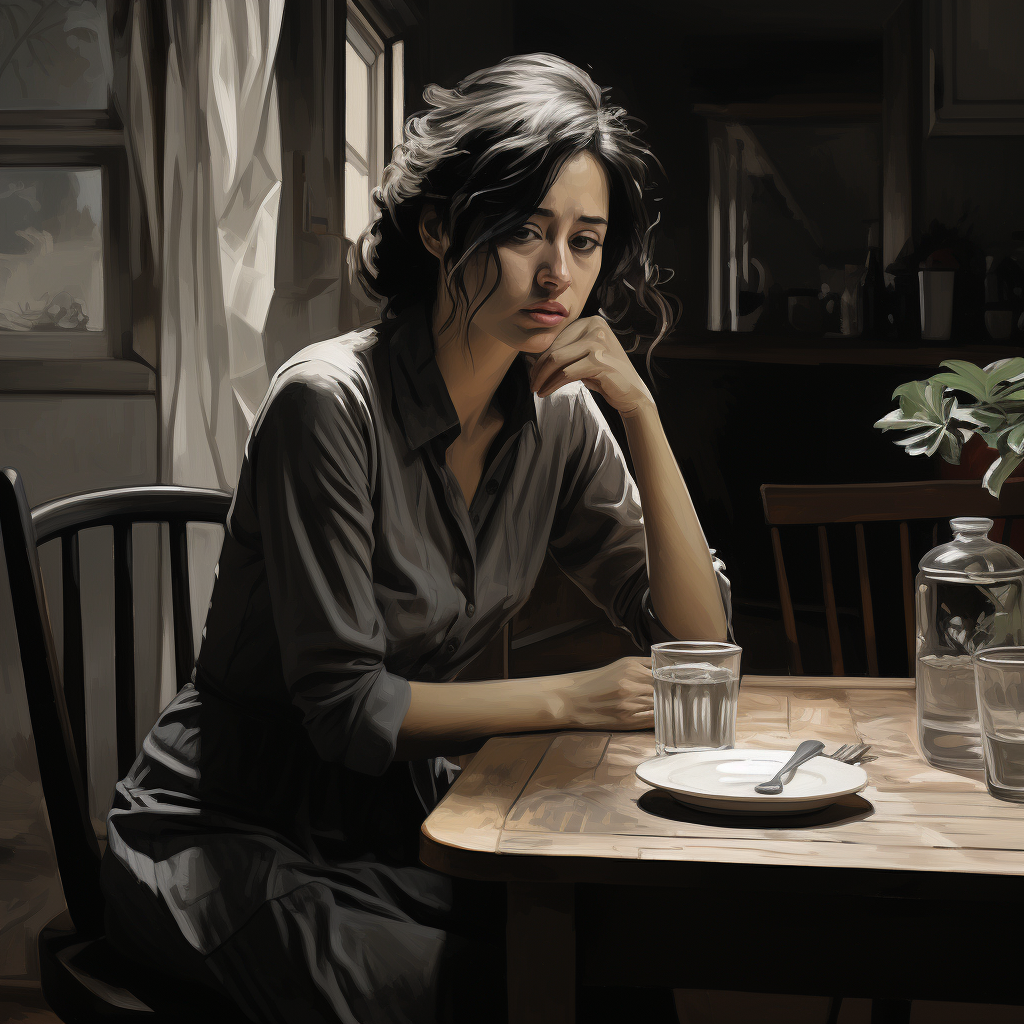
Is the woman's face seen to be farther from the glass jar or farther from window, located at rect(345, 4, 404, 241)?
window, located at rect(345, 4, 404, 241)

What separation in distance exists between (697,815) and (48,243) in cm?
193

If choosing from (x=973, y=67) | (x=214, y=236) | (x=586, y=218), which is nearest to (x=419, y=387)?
(x=586, y=218)

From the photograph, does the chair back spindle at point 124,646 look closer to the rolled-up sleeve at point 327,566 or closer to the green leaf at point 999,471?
the rolled-up sleeve at point 327,566

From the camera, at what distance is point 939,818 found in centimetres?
78

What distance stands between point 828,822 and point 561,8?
6.15 feet

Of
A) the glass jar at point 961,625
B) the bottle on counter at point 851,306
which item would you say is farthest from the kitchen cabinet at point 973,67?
the glass jar at point 961,625

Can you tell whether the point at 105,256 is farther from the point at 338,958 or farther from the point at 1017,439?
the point at 1017,439

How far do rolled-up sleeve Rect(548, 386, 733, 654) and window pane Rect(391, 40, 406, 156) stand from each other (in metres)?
0.98

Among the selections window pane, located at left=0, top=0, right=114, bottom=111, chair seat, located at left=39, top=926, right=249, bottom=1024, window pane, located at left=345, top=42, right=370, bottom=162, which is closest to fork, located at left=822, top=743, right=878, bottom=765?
chair seat, located at left=39, top=926, right=249, bottom=1024

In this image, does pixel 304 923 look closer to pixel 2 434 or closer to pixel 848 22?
pixel 2 434

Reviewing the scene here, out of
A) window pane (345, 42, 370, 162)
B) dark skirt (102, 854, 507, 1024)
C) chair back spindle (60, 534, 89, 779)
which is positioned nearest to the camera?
dark skirt (102, 854, 507, 1024)

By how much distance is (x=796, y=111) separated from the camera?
2.27 meters

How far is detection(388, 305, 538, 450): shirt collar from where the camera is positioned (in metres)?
1.21

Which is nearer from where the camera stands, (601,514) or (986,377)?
(986,377)
